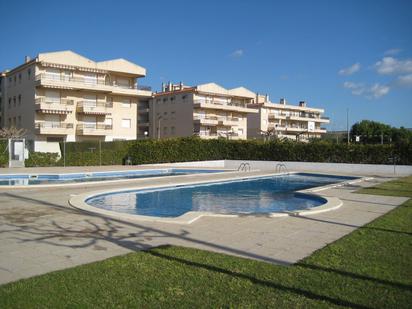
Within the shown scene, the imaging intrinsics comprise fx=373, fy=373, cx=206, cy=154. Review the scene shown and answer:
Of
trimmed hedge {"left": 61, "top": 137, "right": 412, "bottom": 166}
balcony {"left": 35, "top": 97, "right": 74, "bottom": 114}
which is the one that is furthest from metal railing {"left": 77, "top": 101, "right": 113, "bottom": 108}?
trimmed hedge {"left": 61, "top": 137, "right": 412, "bottom": 166}

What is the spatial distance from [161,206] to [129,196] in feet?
7.29

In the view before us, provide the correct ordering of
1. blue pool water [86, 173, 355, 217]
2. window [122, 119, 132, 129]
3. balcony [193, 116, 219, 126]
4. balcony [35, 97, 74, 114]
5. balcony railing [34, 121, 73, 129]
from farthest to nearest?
balcony [193, 116, 219, 126], window [122, 119, 132, 129], balcony railing [34, 121, 73, 129], balcony [35, 97, 74, 114], blue pool water [86, 173, 355, 217]

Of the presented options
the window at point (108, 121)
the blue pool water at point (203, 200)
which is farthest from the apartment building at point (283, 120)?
the blue pool water at point (203, 200)

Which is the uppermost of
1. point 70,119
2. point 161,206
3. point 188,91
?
point 188,91

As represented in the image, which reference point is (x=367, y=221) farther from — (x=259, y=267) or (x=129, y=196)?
(x=129, y=196)

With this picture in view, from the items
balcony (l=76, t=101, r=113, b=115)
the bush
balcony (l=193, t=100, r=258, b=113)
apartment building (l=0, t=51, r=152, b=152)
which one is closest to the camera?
the bush

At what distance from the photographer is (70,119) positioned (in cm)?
4084

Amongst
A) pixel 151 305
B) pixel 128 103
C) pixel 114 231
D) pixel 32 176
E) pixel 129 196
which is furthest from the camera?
pixel 128 103

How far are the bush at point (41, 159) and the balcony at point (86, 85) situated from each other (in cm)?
1186

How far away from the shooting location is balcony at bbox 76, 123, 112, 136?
40.9m

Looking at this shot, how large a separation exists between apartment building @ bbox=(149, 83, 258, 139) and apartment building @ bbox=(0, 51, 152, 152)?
27.4 ft

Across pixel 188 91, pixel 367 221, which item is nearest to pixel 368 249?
pixel 367 221

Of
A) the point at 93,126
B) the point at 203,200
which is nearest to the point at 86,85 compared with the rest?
the point at 93,126

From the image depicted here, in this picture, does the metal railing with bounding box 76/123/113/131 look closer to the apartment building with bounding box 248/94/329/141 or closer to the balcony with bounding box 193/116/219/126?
the balcony with bounding box 193/116/219/126
